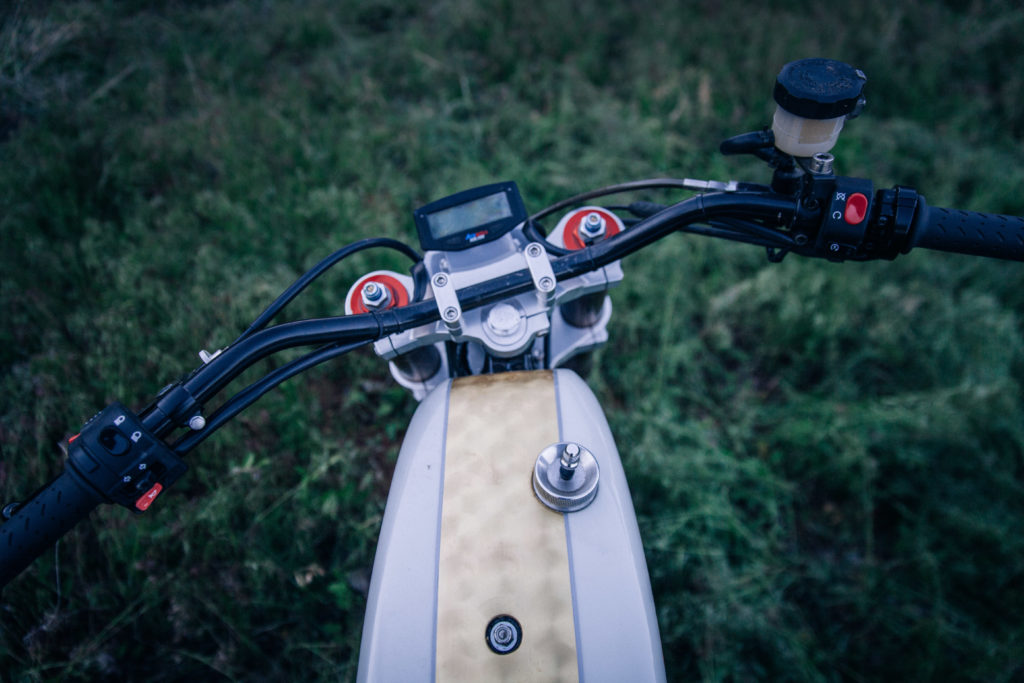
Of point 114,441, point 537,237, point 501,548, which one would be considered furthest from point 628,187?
point 114,441

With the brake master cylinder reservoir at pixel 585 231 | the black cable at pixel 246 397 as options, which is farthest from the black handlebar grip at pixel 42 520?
the brake master cylinder reservoir at pixel 585 231

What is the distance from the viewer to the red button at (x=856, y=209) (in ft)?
3.63

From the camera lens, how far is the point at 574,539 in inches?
43.7

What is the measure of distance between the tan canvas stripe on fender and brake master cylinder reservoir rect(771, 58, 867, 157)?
0.76 meters

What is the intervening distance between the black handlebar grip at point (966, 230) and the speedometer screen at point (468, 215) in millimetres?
857

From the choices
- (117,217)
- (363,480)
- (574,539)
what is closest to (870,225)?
(574,539)

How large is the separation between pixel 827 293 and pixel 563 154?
65.6 inches

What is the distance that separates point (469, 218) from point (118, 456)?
84cm

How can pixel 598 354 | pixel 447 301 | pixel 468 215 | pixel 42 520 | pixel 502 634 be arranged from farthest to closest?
pixel 598 354, pixel 468 215, pixel 447 301, pixel 502 634, pixel 42 520

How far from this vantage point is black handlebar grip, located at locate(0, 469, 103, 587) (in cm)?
90

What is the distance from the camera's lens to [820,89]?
3.52 feet

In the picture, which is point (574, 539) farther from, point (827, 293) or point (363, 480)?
point (827, 293)

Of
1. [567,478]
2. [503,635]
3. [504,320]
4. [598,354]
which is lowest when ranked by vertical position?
[598,354]

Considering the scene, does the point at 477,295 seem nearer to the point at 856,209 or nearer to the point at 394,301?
the point at 394,301
